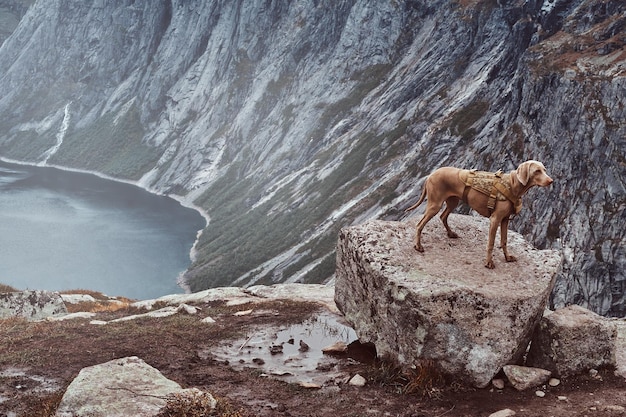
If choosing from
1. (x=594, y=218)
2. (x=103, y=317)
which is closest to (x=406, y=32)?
(x=594, y=218)

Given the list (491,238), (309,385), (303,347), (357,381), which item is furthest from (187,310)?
(491,238)

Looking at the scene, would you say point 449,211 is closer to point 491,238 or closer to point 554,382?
point 491,238

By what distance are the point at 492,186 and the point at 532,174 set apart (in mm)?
1232

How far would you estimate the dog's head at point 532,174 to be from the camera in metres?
14.3

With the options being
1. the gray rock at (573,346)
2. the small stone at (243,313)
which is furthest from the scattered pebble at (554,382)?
the small stone at (243,313)

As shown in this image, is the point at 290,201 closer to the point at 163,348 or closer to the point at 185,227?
the point at 185,227

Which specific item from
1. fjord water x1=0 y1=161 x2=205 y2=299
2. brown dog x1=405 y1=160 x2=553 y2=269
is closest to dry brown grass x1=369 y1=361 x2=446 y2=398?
brown dog x1=405 y1=160 x2=553 y2=269

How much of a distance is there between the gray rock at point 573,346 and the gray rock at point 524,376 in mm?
509

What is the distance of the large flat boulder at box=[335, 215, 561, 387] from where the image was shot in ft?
43.9

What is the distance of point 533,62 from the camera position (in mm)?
104000

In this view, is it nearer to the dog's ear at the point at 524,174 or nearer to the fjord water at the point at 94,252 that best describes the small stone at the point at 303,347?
the dog's ear at the point at 524,174

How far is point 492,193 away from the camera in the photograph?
15.2 meters

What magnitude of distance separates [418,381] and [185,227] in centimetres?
→ 18775

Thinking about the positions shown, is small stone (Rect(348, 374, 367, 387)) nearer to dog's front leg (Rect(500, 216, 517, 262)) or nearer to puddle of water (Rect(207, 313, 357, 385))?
puddle of water (Rect(207, 313, 357, 385))
